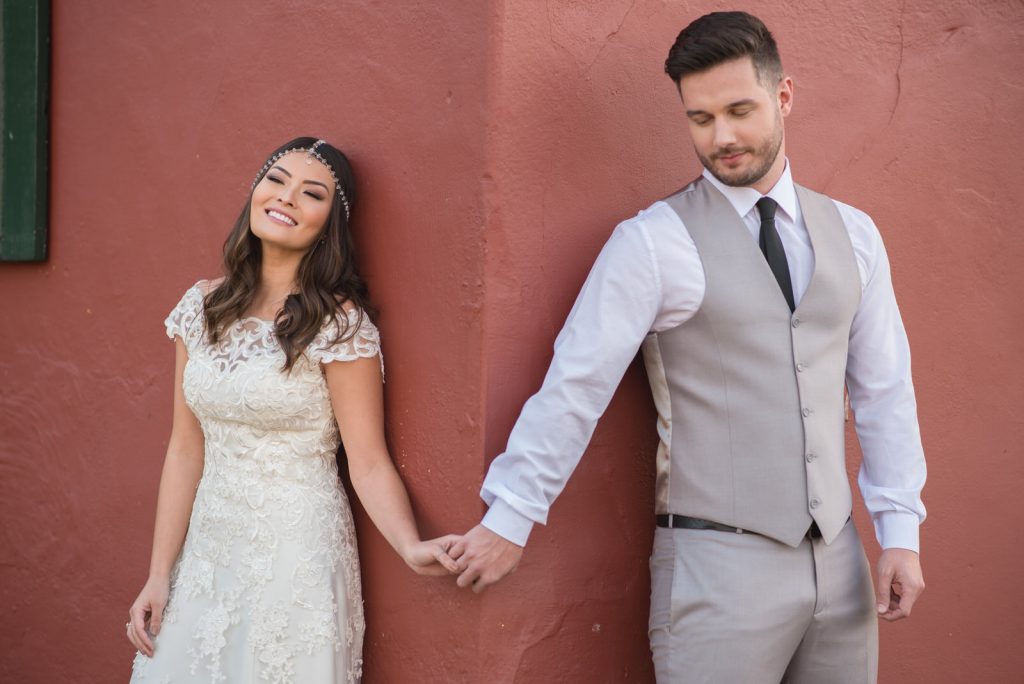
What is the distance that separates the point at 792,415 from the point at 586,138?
810 millimetres

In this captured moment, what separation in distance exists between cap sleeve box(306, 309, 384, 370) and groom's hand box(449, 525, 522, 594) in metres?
0.56

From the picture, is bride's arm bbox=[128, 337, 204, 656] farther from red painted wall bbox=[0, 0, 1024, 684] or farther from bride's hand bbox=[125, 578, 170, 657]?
red painted wall bbox=[0, 0, 1024, 684]

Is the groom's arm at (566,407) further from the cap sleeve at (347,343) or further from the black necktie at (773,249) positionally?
the cap sleeve at (347,343)

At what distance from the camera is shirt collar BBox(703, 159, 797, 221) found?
2.37 metres

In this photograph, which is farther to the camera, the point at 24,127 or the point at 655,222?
the point at 24,127

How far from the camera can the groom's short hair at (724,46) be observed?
226cm

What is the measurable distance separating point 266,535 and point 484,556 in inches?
25.8

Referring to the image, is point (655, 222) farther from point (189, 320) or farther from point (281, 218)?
point (189, 320)

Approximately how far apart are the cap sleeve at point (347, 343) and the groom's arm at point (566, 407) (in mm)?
505

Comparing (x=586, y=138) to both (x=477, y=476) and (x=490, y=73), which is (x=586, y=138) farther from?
(x=477, y=476)

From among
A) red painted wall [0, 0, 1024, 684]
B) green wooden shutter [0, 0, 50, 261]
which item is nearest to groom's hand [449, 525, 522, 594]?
red painted wall [0, 0, 1024, 684]

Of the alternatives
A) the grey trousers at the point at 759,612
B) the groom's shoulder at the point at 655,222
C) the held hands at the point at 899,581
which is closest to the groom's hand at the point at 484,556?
the grey trousers at the point at 759,612

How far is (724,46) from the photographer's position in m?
2.25

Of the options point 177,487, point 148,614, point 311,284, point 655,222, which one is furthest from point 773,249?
point 148,614
